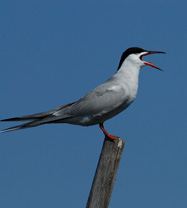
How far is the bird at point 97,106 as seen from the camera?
5.18 m

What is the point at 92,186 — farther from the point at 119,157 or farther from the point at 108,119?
the point at 108,119

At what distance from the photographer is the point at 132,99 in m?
5.32

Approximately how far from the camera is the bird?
204 inches

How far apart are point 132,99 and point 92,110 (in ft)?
2.12

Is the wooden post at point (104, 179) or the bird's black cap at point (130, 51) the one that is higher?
the bird's black cap at point (130, 51)

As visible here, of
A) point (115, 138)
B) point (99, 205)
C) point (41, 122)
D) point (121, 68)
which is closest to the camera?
point (99, 205)

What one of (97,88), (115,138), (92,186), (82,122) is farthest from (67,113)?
(92,186)

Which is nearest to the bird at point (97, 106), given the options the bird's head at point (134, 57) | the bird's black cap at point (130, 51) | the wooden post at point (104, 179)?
the bird's head at point (134, 57)

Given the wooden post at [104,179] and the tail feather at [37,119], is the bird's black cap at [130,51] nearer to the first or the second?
the tail feather at [37,119]

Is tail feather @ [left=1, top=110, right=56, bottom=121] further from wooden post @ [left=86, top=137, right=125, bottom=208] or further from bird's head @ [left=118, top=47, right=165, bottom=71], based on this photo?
bird's head @ [left=118, top=47, right=165, bottom=71]

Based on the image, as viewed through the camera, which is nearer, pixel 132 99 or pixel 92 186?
pixel 92 186

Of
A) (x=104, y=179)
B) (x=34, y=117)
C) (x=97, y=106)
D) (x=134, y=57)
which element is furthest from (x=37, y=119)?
(x=134, y=57)

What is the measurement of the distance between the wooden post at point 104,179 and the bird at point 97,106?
1.80ft

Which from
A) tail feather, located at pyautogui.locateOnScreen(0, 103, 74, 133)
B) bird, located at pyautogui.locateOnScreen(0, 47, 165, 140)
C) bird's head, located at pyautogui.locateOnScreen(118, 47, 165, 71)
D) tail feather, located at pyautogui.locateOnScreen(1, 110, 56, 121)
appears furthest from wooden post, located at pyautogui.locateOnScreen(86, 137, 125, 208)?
bird's head, located at pyautogui.locateOnScreen(118, 47, 165, 71)
